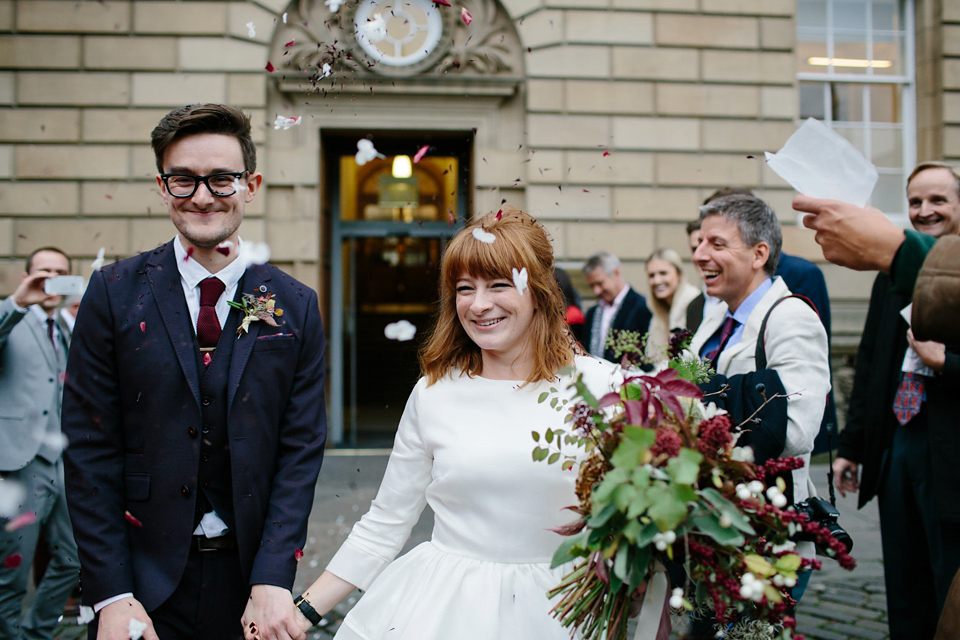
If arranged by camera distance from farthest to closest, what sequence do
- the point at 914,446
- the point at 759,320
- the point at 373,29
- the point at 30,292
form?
1. the point at 373,29
2. the point at 30,292
3. the point at 914,446
4. the point at 759,320

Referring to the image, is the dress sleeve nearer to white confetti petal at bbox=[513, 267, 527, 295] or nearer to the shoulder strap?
white confetti petal at bbox=[513, 267, 527, 295]

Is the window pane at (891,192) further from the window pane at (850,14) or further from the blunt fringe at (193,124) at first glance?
the blunt fringe at (193,124)

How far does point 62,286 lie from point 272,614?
7.78ft

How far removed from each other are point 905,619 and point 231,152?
3.45 m

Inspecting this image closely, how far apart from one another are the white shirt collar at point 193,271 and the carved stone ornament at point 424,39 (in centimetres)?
608

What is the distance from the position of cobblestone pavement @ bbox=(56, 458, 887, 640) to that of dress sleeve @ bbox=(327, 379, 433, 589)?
28.3 inches

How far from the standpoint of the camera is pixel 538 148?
8.00 metres

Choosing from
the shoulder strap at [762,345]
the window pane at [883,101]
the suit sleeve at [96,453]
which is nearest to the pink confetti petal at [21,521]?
the suit sleeve at [96,453]

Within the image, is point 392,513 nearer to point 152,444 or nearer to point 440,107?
point 152,444

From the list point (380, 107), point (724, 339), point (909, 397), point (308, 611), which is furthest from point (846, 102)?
point (308, 611)

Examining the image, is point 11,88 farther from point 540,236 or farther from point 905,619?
point 905,619

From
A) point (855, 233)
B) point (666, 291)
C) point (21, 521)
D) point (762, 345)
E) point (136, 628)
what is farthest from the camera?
point (666, 291)

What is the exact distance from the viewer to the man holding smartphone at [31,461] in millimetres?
3566

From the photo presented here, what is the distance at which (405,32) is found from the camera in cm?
811
